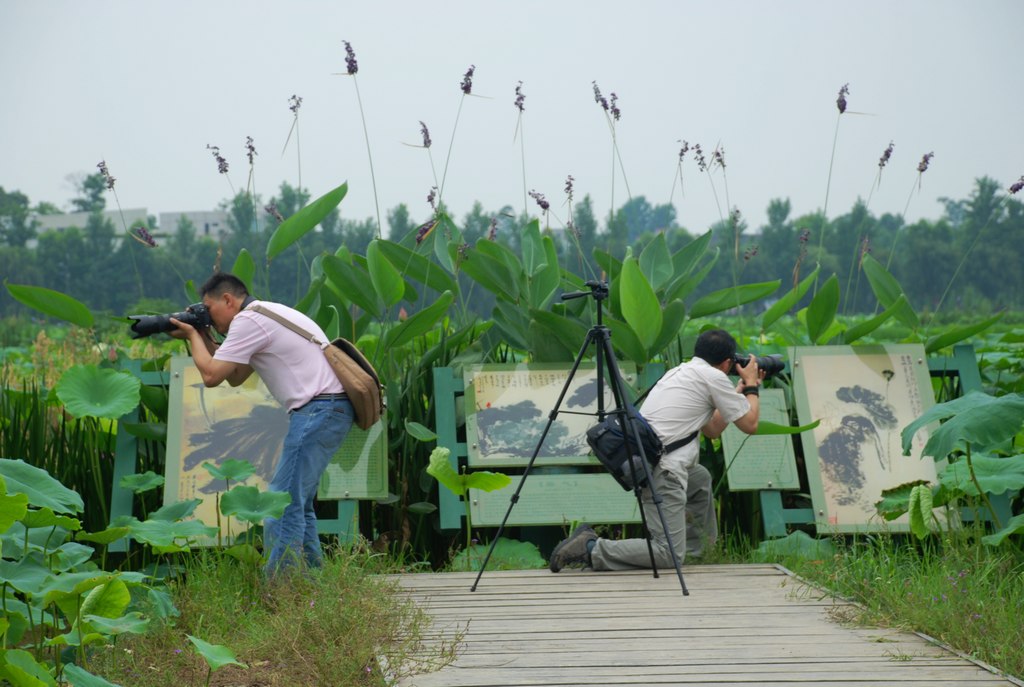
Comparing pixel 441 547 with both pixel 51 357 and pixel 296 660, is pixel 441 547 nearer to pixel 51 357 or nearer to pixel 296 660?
pixel 296 660

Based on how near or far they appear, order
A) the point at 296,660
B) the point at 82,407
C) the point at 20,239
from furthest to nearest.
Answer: the point at 20,239 < the point at 82,407 < the point at 296,660

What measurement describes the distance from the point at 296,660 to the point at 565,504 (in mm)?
2269

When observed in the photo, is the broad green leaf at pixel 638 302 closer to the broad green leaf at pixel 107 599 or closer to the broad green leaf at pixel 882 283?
the broad green leaf at pixel 882 283

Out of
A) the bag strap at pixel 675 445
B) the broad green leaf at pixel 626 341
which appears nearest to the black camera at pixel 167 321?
the broad green leaf at pixel 626 341

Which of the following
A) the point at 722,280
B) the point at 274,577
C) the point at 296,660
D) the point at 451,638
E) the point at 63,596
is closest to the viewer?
the point at 63,596

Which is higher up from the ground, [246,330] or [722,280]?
[722,280]

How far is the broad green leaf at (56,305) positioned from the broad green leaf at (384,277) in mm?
1343

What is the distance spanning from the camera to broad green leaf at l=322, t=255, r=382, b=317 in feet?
18.4

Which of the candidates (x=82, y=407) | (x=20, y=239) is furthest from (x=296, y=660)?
(x=20, y=239)

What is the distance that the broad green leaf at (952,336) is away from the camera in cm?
580

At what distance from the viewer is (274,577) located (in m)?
4.14

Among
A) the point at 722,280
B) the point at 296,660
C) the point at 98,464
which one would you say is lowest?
the point at 296,660

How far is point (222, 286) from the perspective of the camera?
4668 millimetres

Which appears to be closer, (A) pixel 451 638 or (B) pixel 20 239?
(A) pixel 451 638
